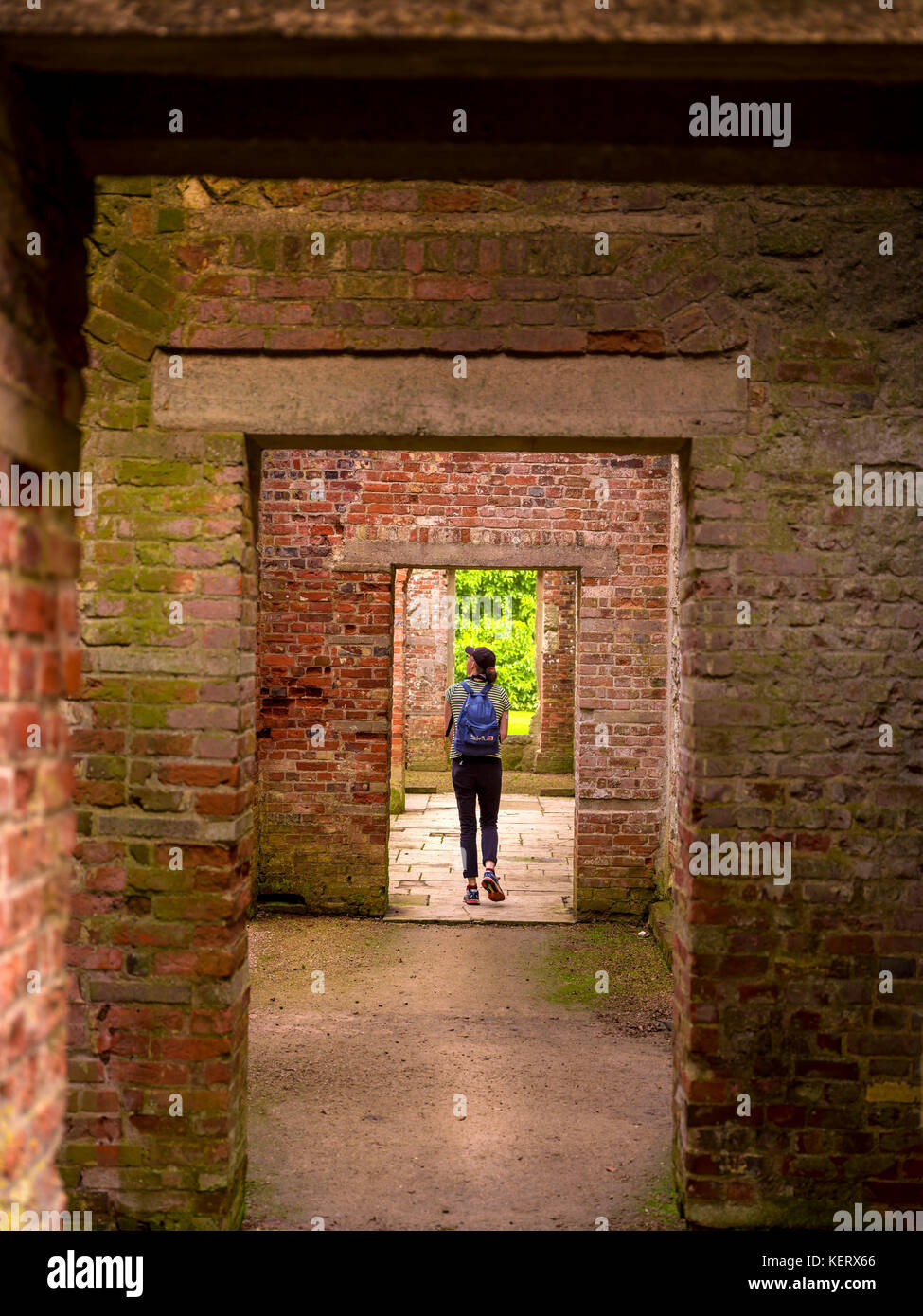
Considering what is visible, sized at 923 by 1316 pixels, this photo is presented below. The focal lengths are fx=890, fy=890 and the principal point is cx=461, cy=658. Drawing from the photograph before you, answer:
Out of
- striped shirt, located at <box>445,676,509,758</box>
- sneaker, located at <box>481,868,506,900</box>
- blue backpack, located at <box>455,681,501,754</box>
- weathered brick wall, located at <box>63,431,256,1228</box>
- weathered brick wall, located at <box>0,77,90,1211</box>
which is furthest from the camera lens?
sneaker, located at <box>481,868,506,900</box>

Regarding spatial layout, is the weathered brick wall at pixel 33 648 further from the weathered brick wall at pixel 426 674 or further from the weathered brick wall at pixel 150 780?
the weathered brick wall at pixel 426 674

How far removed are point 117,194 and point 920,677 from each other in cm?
292

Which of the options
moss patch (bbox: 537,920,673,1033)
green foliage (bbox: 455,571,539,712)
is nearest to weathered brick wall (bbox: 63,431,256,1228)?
moss patch (bbox: 537,920,673,1033)

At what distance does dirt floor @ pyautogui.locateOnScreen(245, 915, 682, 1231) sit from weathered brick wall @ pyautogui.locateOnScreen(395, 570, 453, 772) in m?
7.66

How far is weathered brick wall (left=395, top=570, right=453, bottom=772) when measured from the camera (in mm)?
13867

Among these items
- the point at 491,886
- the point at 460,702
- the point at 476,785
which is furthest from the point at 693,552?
the point at 491,886

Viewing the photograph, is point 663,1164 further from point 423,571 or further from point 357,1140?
point 423,571

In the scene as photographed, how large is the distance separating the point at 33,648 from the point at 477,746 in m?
5.47

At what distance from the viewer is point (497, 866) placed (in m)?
8.31

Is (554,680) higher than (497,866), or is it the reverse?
(554,680)

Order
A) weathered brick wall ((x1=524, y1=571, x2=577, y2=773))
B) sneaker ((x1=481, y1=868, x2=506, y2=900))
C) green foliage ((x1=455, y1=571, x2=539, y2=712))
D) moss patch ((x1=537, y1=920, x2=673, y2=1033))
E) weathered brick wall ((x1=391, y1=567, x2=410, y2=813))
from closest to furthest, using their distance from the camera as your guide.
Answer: moss patch ((x1=537, y1=920, x2=673, y2=1033)) < sneaker ((x1=481, y1=868, x2=506, y2=900)) < weathered brick wall ((x1=391, y1=567, x2=410, y2=813)) < weathered brick wall ((x1=524, y1=571, x2=577, y2=773)) < green foliage ((x1=455, y1=571, x2=539, y2=712))

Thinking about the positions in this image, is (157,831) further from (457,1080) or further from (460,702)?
(460,702)

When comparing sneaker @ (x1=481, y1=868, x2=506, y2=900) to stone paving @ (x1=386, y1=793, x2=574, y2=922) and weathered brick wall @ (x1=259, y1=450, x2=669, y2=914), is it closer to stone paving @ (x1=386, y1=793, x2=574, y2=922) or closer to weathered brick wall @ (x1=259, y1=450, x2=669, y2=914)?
stone paving @ (x1=386, y1=793, x2=574, y2=922)
